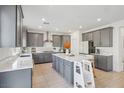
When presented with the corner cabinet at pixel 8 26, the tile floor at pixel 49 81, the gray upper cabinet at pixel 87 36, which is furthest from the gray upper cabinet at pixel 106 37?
the corner cabinet at pixel 8 26

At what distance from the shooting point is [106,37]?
4.95m

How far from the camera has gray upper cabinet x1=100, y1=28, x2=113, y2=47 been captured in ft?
15.6

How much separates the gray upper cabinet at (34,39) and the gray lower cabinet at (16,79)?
16.7ft

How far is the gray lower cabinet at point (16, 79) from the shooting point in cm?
177

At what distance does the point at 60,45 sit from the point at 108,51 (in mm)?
4030

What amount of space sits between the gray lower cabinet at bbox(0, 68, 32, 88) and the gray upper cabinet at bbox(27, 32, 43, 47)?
5.10 meters

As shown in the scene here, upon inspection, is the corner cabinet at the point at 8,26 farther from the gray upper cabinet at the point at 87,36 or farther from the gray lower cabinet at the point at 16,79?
the gray upper cabinet at the point at 87,36

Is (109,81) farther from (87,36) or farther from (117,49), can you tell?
(87,36)
